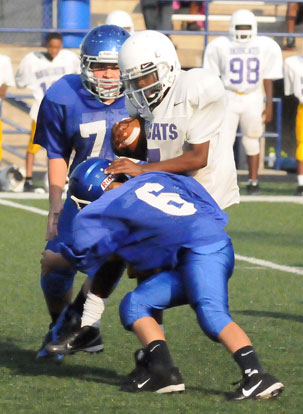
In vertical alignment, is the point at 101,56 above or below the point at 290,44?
above

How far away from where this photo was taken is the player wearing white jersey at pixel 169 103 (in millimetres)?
4098

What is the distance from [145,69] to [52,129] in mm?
904

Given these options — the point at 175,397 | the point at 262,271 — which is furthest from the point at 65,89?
the point at 262,271

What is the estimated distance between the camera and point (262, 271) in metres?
7.02

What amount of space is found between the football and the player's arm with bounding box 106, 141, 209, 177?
0.46 ft

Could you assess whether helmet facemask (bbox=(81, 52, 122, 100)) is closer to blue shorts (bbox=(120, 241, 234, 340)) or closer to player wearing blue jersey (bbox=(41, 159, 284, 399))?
player wearing blue jersey (bbox=(41, 159, 284, 399))

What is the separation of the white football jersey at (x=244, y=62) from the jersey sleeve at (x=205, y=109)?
774cm

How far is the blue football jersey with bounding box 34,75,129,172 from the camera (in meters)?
4.82

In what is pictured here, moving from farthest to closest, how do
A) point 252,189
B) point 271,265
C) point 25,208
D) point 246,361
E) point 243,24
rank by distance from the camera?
point 243,24, point 252,189, point 25,208, point 271,265, point 246,361

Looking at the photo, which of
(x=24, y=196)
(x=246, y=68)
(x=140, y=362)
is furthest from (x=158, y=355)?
(x=246, y=68)

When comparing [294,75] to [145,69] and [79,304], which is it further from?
[145,69]

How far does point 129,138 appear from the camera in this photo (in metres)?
4.19

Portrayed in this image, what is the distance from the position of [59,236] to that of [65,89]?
2.17 ft

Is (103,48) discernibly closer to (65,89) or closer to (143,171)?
(65,89)
